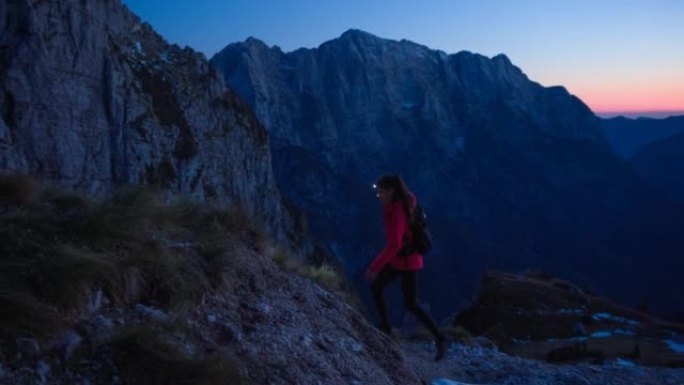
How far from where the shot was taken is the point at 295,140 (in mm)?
182625

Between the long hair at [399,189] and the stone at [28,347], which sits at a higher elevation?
the long hair at [399,189]

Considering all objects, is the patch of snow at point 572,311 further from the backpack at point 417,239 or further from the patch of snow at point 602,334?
the backpack at point 417,239

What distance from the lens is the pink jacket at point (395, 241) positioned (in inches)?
292

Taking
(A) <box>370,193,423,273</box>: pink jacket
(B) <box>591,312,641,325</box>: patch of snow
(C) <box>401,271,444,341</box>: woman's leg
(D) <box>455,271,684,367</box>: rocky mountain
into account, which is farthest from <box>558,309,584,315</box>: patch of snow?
(A) <box>370,193,423,273</box>: pink jacket

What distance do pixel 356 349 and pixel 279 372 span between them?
1692mm

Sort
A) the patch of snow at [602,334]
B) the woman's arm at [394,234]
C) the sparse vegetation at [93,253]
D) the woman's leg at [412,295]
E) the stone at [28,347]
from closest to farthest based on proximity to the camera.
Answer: the stone at [28,347]
the sparse vegetation at [93,253]
the woman's arm at [394,234]
the woman's leg at [412,295]
the patch of snow at [602,334]

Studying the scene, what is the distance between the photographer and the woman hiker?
7.47 m

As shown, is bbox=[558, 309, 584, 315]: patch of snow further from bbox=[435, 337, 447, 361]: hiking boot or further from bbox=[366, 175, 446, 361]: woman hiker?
bbox=[366, 175, 446, 361]: woman hiker

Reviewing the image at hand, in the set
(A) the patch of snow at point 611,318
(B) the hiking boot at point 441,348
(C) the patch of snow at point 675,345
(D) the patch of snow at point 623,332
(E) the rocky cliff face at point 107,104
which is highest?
(E) the rocky cliff face at point 107,104

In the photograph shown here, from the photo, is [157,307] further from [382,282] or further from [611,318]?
[611,318]

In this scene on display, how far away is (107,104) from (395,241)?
5042cm

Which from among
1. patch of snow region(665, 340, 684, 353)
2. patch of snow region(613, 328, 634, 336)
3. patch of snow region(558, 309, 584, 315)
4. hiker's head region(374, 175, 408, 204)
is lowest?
patch of snow region(558, 309, 584, 315)

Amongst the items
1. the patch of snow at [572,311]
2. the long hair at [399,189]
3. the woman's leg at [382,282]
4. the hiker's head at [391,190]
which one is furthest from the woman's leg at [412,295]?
the patch of snow at [572,311]

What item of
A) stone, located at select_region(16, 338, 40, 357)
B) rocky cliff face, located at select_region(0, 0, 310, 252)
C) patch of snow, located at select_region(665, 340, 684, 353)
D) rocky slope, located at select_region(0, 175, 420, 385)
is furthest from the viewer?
rocky cliff face, located at select_region(0, 0, 310, 252)
